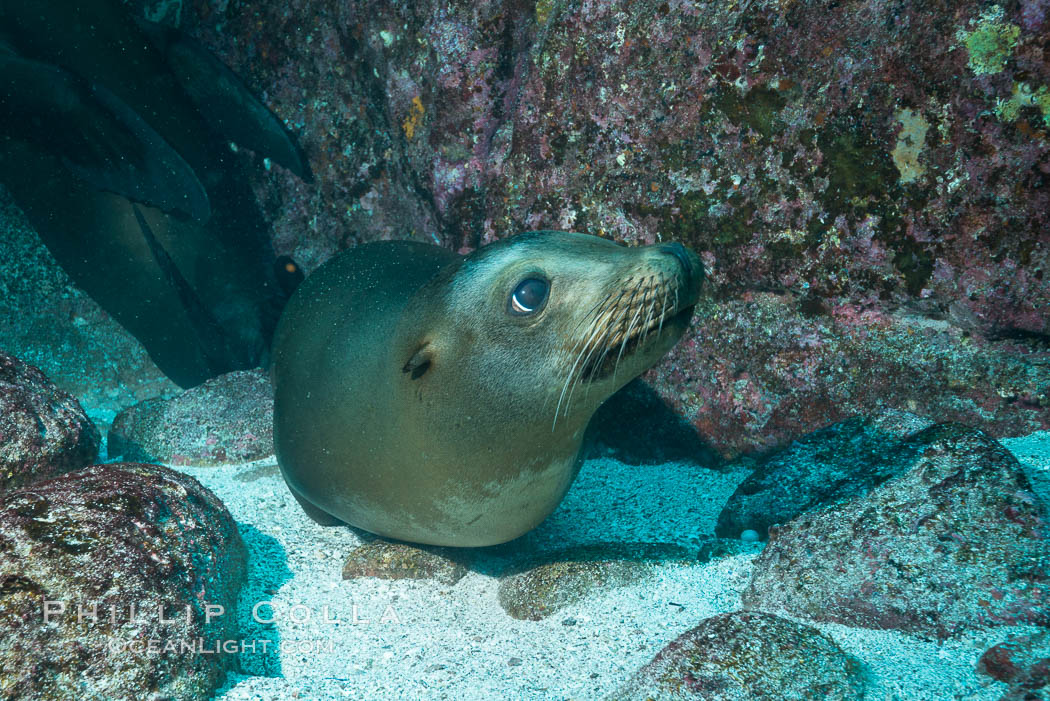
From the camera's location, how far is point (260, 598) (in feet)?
8.80

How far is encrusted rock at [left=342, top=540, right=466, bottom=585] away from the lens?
2.89 meters

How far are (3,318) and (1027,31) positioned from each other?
291 inches

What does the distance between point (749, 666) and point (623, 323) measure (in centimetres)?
110

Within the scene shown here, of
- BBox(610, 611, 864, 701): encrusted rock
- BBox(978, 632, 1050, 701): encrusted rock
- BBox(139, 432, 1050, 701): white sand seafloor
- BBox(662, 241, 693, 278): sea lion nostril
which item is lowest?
BBox(978, 632, 1050, 701): encrusted rock

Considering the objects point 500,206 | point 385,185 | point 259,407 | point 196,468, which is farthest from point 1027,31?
→ point 196,468

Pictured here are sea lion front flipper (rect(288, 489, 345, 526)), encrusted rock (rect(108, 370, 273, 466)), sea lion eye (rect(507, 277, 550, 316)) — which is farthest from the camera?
encrusted rock (rect(108, 370, 273, 466))

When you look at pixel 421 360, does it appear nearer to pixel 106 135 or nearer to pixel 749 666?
pixel 749 666

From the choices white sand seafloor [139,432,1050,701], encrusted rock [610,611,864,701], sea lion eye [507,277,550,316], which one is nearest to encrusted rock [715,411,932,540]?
white sand seafloor [139,432,1050,701]

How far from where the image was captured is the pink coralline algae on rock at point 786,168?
2.73m

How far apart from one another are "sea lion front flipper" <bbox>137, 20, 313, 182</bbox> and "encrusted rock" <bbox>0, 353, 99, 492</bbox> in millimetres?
2424

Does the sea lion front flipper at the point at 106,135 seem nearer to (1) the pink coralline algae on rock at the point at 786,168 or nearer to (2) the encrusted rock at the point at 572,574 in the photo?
(1) the pink coralline algae on rock at the point at 786,168

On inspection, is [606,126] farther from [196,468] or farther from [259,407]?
[196,468]

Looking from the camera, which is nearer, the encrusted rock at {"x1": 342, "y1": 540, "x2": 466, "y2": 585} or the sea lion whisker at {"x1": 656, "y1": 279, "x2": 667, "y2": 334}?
the sea lion whisker at {"x1": 656, "y1": 279, "x2": 667, "y2": 334}

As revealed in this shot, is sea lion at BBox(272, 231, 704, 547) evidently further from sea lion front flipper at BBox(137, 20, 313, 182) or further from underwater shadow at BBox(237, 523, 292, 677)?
sea lion front flipper at BBox(137, 20, 313, 182)
